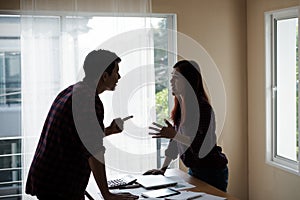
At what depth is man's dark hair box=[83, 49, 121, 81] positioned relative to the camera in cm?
227

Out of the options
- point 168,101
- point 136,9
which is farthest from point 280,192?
point 136,9

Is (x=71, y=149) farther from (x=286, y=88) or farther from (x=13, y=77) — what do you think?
(x=286, y=88)

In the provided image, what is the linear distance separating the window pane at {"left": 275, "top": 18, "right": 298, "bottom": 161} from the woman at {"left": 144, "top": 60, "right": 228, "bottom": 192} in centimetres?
143

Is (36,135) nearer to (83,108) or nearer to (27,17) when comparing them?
(27,17)

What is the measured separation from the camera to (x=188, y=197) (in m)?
2.46

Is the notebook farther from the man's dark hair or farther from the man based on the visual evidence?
the man's dark hair

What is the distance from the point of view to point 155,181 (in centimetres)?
281

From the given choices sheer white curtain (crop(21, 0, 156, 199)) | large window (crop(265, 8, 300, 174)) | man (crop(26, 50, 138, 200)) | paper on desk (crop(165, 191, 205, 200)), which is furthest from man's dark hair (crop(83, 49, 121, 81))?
large window (crop(265, 8, 300, 174))

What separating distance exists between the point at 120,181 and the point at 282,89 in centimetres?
203

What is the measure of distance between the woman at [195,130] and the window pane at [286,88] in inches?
56.4

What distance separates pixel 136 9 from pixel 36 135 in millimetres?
1390

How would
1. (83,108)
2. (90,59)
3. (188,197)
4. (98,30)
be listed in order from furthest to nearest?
(98,30) → (188,197) → (90,59) → (83,108)

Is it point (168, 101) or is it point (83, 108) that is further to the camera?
point (168, 101)

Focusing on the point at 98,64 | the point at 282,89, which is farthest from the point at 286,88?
the point at 98,64
